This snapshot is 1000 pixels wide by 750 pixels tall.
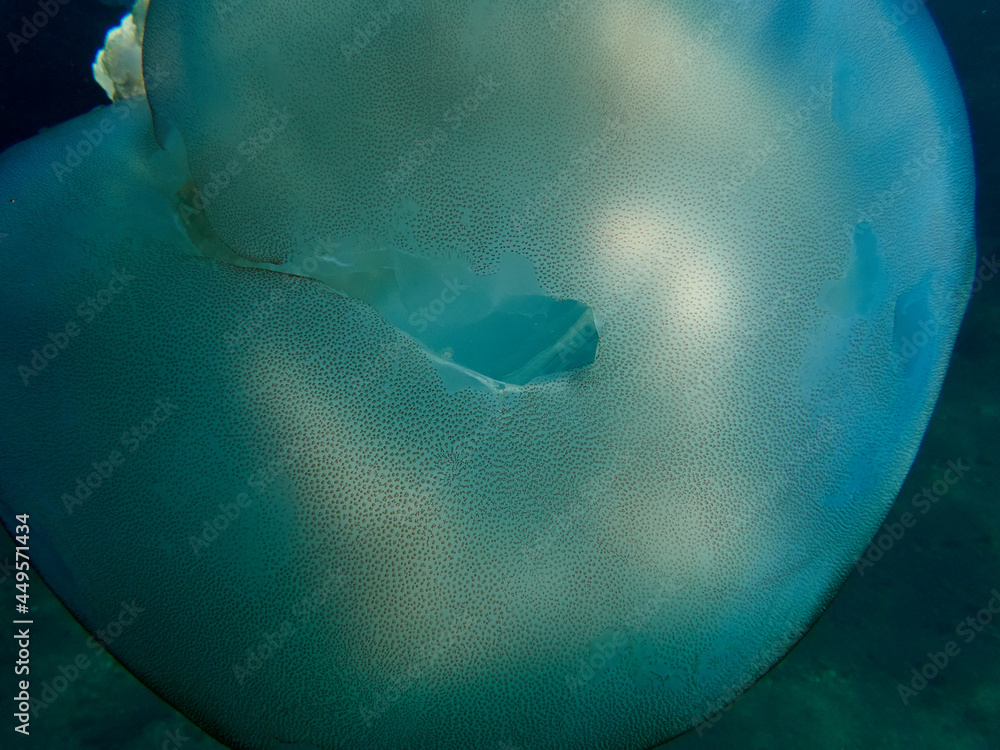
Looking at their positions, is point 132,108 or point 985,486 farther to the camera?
point 985,486

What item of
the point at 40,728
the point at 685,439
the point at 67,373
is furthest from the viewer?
the point at 40,728

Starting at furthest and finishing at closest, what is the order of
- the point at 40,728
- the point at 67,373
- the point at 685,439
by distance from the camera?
the point at 40,728 → the point at 67,373 → the point at 685,439

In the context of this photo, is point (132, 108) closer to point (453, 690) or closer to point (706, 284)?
point (706, 284)

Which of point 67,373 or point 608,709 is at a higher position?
point 67,373

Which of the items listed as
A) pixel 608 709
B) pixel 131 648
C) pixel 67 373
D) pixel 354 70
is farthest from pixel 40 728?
pixel 354 70

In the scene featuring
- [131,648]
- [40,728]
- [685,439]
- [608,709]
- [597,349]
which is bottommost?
[40,728]

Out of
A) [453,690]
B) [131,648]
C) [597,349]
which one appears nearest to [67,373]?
[131,648]
